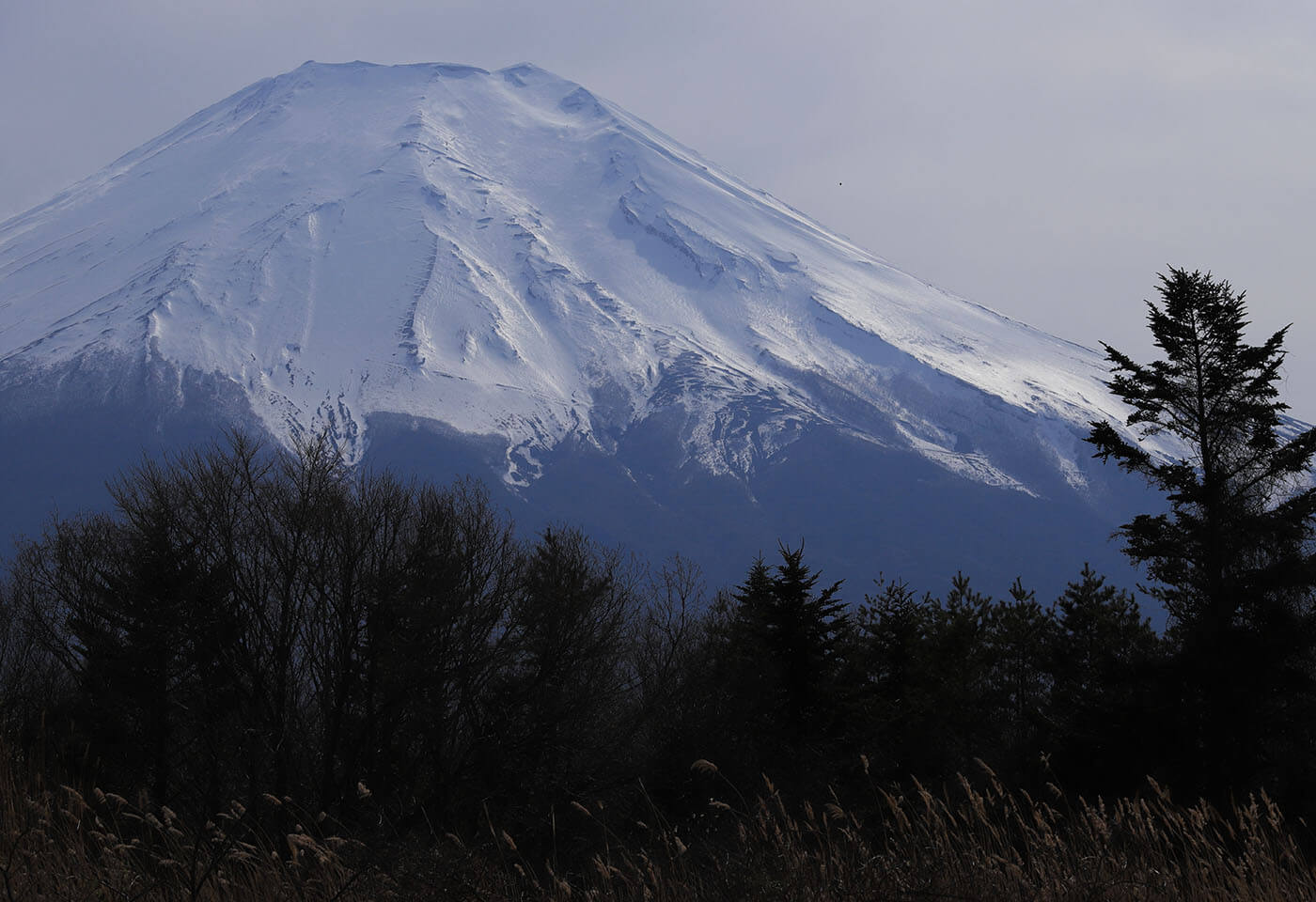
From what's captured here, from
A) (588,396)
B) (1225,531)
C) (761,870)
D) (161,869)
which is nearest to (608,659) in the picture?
(1225,531)

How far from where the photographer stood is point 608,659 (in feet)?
99.2

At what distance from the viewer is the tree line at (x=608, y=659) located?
1861cm

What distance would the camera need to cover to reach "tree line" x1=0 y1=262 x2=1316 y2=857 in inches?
733

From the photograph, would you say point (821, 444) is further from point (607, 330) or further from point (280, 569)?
point (280, 569)

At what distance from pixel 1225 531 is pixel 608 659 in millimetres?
16309

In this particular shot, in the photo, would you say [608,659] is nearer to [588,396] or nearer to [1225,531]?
[1225,531]

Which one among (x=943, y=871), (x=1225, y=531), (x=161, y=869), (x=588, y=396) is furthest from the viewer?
(x=588, y=396)

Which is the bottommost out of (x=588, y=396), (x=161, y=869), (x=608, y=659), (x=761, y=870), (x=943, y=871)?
(x=588, y=396)

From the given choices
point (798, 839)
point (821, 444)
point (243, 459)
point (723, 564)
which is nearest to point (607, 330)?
point (821, 444)

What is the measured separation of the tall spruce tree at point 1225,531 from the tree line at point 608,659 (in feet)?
0.16

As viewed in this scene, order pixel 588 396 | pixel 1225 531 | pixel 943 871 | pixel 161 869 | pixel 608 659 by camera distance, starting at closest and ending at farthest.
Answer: pixel 943 871, pixel 161 869, pixel 1225 531, pixel 608 659, pixel 588 396

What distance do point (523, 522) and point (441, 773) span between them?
129m

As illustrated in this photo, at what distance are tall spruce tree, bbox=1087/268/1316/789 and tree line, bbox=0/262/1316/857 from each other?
47 millimetres

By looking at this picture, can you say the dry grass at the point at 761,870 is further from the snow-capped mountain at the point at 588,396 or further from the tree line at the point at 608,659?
the snow-capped mountain at the point at 588,396
